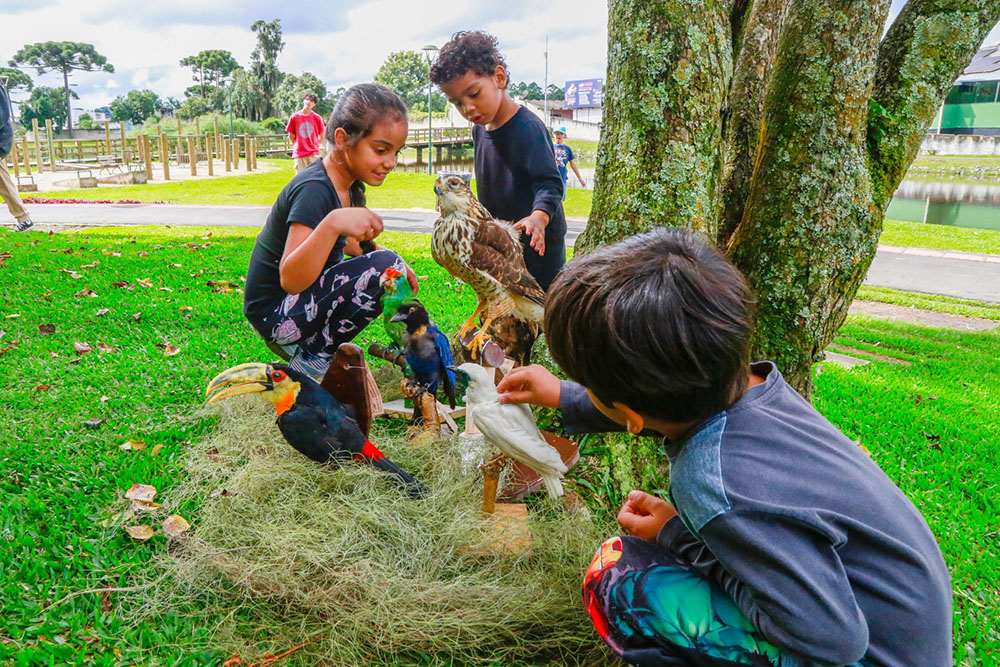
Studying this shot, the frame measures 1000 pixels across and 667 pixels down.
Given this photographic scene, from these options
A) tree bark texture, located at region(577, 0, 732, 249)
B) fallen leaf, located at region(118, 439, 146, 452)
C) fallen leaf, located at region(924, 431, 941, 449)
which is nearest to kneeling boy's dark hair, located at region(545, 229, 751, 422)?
tree bark texture, located at region(577, 0, 732, 249)

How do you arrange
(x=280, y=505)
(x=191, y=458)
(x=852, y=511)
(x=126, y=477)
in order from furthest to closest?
(x=191, y=458)
(x=126, y=477)
(x=280, y=505)
(x=852, y=511)

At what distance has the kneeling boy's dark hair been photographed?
1299mm

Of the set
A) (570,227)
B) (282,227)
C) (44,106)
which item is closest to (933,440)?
(282,227)

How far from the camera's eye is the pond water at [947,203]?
720 inches

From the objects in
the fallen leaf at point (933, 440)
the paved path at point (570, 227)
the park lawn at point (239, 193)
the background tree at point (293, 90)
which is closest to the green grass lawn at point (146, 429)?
the fallen leaf at point (933, 440)

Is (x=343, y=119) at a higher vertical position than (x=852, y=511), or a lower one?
higher

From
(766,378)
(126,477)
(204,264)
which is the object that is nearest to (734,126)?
(766,378)

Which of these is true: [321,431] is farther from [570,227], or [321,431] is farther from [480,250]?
[570,227]

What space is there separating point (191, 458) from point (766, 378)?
7.80 feet

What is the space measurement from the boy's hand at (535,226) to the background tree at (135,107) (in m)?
83.2

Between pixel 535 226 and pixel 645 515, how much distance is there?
59.1 inches

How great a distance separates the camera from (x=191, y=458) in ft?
9.39

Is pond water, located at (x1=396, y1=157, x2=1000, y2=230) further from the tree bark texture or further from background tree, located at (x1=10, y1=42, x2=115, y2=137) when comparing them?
background tree, located at (x1=10, y1=42, x2=115, y2=137)

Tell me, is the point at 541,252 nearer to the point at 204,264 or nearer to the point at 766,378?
the point at 766,378
